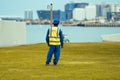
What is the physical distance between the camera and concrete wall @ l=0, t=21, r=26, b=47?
113 ft

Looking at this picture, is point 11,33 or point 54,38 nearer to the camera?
point 54,38

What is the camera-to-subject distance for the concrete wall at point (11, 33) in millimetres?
34472

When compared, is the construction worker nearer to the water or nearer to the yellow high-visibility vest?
the yellow high-visibility vest

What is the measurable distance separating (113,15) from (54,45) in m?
165

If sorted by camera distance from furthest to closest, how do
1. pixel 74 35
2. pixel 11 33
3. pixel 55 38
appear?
pixel 74 35, pixel 11 33, pixel 55 38

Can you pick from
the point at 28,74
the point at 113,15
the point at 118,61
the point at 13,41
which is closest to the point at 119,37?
the point at 13,41

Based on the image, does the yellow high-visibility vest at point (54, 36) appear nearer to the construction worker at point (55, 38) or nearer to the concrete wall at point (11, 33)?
the construction worker at point (55, 38)

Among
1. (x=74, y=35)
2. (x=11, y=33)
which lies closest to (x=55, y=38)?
(x=11, y=33)

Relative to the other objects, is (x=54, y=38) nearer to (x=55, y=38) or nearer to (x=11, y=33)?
(x=55, y=38)

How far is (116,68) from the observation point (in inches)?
750

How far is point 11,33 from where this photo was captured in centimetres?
3556

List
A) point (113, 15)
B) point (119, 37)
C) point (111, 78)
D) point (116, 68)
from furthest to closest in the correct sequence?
point (113, 15), point (119, 37), point (116, 68), point (111, 78)

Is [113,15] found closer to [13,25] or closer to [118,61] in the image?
[13,25]

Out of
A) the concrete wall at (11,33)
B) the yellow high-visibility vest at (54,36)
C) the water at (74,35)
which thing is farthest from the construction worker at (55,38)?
the water at (74,35)
